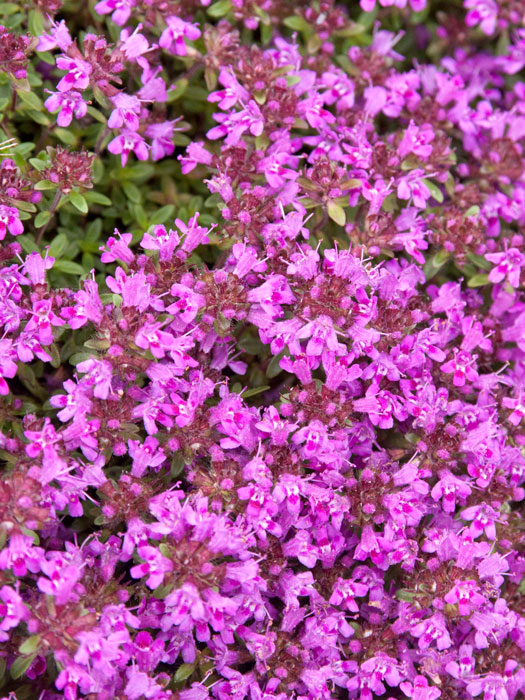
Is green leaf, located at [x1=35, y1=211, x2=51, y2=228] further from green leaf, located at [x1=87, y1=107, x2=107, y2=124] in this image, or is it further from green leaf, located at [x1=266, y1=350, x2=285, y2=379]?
green leaf, located at [x1=266, y1=350, x2=285, y2=379]

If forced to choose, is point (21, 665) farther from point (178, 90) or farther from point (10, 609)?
point (178, 90)

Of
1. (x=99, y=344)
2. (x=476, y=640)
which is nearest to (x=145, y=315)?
(x=99, y=344)

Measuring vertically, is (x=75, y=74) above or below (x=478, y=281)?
above

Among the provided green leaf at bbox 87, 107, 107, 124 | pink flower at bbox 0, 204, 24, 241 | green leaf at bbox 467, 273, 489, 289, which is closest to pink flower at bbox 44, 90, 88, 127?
green leaf at bbox 87, 107, 107, 124

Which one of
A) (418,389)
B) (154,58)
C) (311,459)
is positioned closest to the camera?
(311,459)

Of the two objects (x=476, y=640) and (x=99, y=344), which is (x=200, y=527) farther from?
(x=476, y=640)

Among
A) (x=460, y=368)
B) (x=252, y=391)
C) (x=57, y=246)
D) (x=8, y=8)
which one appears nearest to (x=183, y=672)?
(x=252, y=391)
